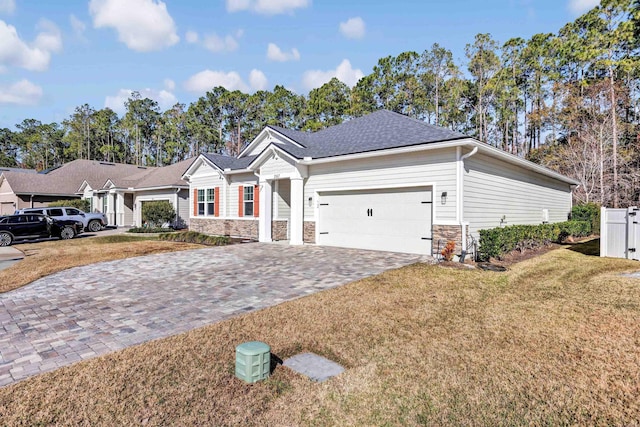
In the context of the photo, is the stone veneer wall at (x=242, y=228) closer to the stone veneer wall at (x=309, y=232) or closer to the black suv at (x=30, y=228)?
the stone veneer wall at (x=309, y=232)

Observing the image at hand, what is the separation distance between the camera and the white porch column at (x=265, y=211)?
14.5 meters

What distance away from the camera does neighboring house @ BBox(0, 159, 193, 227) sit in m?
22.8

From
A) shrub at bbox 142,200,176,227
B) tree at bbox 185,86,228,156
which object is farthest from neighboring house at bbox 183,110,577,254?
tree at bbox 185,86,228,156

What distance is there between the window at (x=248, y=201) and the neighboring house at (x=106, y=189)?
7734mm

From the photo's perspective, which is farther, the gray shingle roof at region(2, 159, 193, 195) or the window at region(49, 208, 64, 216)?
the gray shingle roof at region(2, 159, 193, 195)

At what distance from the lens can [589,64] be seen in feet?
85.1

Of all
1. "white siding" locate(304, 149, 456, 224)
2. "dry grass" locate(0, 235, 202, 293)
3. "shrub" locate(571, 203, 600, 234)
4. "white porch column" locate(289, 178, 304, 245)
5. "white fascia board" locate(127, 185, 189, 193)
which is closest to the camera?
"dry grass" locate(0, 235, 202, 293)

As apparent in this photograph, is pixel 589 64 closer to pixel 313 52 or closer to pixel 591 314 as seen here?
pixel 313 52

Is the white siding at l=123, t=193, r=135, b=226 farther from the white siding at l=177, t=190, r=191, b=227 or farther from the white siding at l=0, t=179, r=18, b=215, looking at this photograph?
the white siding at l=0, t=179, r=18, b=215

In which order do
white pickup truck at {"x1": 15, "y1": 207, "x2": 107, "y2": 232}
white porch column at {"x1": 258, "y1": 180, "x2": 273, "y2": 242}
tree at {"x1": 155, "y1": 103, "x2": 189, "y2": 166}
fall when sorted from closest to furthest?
white porch column at {"x1": 258, "y1": 180, "x2": 273, "y2": 242} → white pickup truck at {"x1": 15, "y1": 207, "x2": 107, "y2": 232} → tree at {"x1": 155, "y1": 103, "x2": 189, "y2": 166}

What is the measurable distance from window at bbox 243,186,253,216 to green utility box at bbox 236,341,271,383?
13.1 metres

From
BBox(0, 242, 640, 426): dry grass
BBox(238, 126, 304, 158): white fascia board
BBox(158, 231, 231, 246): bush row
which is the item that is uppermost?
BBox(238, 126, 304, 158): white fascia board

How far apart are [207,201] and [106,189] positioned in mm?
14025

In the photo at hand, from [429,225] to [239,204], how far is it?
31.4ft
